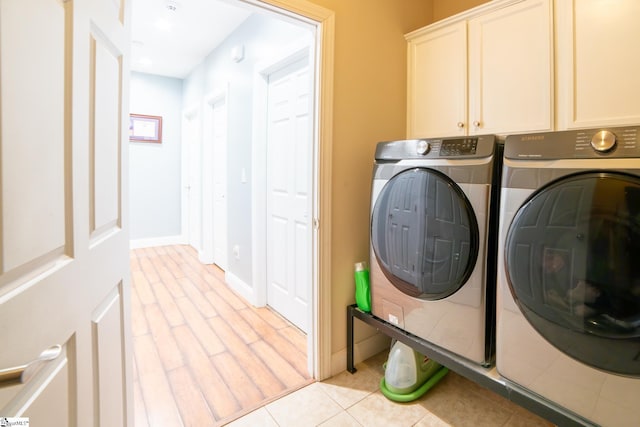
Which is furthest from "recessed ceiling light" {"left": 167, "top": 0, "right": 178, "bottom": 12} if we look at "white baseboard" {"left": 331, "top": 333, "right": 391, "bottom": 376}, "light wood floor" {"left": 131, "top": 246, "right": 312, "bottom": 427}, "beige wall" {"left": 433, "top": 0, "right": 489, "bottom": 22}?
"white baseboard" {"left": 331, "top": 333, "right": 391, "bottom": 376}

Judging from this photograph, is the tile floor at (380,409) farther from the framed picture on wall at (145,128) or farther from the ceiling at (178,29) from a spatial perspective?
the framed picture on wall at (145,128)

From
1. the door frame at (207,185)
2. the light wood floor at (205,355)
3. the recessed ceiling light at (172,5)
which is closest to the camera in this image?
the light wood floor at (205,355)

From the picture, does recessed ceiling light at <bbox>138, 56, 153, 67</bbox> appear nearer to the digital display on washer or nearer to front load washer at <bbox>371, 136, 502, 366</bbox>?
front load washer at <bbox>371, 136, 502, 366</bbox>

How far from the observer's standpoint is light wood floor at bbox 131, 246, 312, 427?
1596 millimetres

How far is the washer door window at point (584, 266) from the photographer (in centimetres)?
92

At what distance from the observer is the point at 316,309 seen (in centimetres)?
176

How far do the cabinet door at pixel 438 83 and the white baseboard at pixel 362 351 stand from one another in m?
1.40

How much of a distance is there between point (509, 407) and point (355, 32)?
222 cm

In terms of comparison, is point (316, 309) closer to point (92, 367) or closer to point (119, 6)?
point (92, 367)

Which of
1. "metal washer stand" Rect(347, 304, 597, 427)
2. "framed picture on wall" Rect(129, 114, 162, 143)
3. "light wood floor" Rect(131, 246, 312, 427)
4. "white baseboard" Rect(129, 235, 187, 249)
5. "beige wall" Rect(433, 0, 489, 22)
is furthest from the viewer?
"white baseboard" Rect(129, 235, 187, 249)

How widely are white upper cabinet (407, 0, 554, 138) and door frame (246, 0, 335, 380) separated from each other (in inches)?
27.0

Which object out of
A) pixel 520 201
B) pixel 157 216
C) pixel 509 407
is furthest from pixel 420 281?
pixel 157 216

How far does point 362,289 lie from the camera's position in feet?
5.82

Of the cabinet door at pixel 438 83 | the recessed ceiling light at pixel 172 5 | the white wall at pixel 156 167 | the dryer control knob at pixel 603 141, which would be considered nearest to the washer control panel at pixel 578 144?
the dryer control knob at pixel 603 141
